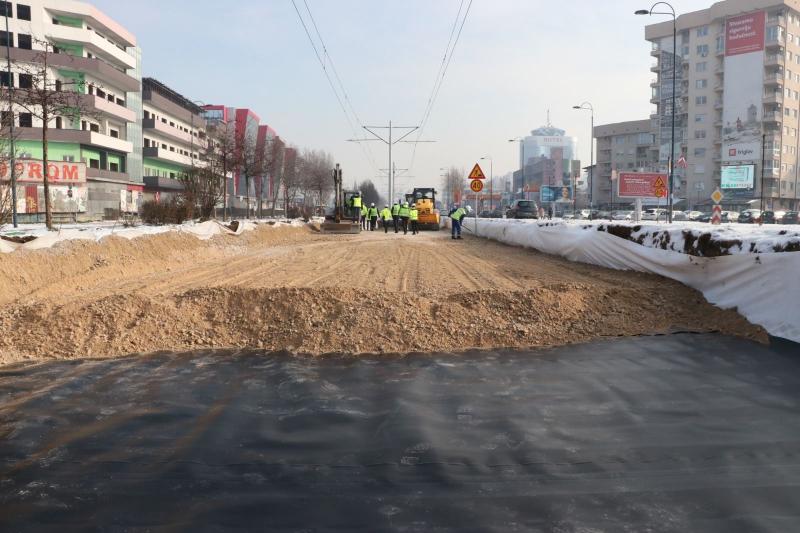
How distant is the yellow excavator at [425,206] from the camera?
37719 millimetres

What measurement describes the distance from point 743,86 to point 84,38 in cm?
7563

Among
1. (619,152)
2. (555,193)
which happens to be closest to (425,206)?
(555,193)

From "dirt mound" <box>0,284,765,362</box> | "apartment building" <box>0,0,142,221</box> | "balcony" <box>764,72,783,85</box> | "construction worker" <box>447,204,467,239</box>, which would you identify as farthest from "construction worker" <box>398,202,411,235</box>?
"balcony" <box>764,72,783,85</box>

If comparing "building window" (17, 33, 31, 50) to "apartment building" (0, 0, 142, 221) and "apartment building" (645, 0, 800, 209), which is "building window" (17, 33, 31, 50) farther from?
"apartment building" (645, 0, 800, 209)

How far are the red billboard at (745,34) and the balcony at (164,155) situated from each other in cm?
6993

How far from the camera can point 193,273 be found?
13.7m

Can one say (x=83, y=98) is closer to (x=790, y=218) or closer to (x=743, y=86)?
(x=790, y=218)

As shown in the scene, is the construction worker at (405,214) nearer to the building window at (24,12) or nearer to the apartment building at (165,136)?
the apartment building at (165,136)

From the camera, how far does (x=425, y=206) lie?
1483 inches

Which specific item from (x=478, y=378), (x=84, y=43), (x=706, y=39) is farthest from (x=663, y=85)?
(x=478, y=378)

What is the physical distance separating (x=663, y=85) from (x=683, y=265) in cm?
9030

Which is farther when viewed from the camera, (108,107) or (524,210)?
(108,107)

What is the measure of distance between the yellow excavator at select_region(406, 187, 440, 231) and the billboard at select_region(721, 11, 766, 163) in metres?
57.6

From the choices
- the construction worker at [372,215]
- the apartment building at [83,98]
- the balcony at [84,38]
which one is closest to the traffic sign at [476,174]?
the construction worker at [372,215]
